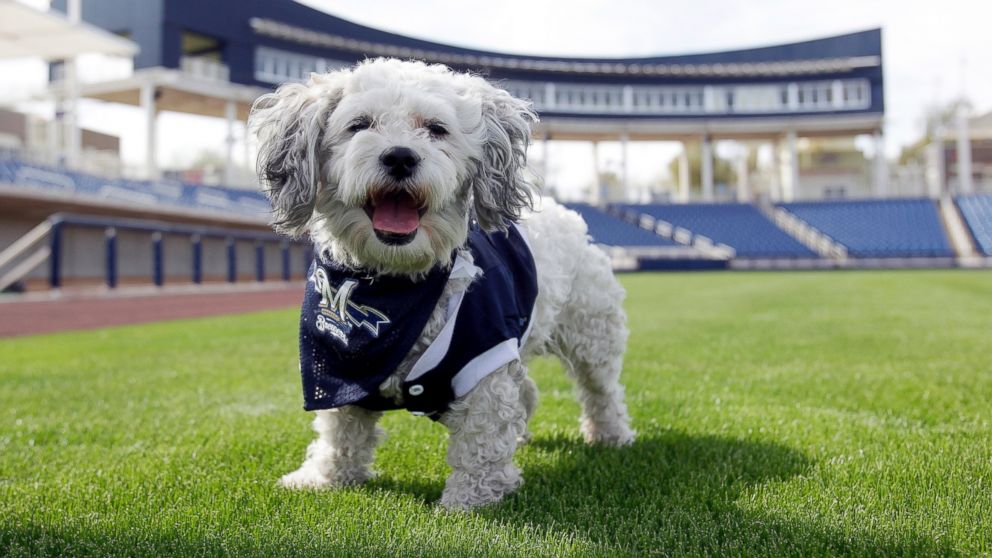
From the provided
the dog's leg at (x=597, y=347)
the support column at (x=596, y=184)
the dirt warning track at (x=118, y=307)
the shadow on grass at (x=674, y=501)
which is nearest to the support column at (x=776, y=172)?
the support column at (x=596, y=184)

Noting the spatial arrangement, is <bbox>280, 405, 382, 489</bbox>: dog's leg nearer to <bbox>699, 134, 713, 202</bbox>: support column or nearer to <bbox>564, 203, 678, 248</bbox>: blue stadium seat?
<bbox>564, 203, 678, 248</bbox>: blue stadium seat

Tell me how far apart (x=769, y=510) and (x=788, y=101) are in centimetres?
5924

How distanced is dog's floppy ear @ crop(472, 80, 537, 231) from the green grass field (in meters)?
1.17

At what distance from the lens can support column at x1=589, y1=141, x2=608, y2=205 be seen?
185ft

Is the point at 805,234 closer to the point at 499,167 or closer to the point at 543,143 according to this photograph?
the point at 543,143

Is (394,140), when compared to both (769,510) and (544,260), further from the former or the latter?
(769,510)

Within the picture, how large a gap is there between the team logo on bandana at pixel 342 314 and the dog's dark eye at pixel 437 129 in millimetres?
677

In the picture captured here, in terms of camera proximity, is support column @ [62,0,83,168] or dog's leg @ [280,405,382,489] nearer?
dog's leg @ [280,405,382,489]

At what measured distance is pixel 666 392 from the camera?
5473mm

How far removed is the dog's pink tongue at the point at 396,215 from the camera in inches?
109

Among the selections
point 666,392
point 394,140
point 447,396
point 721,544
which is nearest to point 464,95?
point 394,140

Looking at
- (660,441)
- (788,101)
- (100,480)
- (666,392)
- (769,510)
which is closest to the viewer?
(769,510)

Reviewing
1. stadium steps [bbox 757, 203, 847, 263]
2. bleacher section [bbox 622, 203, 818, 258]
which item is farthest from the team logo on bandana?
stadium steps [bbox 757, 203, 847, 263]

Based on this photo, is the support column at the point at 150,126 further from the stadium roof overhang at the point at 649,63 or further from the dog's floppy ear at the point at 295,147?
the dog's floppy ear at the point at 295,147
